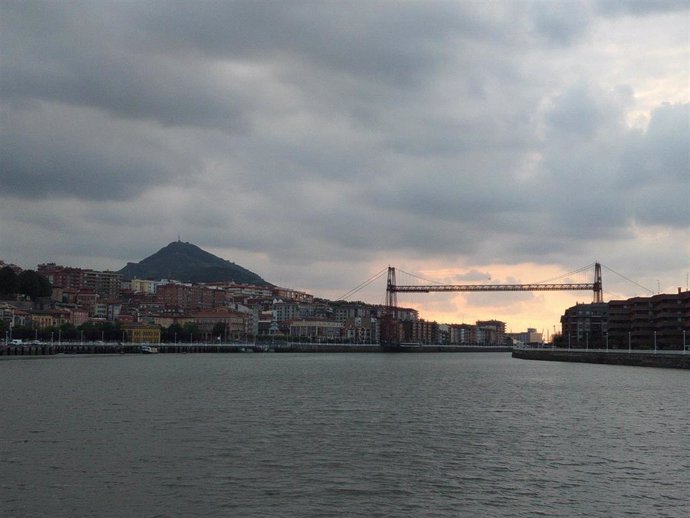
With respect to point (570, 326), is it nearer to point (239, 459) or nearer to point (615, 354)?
point (615, 354)

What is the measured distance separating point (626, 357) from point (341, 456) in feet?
293

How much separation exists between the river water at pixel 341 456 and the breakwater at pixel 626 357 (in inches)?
1975

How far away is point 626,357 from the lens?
107m

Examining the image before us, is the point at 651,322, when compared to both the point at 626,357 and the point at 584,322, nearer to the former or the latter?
the point at 626,357

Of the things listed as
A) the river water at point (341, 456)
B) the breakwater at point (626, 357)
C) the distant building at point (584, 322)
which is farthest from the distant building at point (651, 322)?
the river water at point (341, 456)

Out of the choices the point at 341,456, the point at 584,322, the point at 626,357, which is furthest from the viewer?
the point at 584,322

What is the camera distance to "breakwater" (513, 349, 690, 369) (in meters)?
94.0

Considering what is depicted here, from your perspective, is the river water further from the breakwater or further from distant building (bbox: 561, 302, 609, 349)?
distant building (bbox: 561, 302, 609, 349)

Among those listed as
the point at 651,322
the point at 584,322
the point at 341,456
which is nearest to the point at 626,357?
the point at 651,322

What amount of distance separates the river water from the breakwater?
165ft

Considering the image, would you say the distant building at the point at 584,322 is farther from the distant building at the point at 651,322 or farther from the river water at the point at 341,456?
the river water at the point at 341,456

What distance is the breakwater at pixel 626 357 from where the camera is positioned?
3701 inches

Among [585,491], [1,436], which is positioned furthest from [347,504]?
[1,436]


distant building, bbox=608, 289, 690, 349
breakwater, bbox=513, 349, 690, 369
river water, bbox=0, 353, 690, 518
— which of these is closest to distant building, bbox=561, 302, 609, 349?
distant building, bbox=608, 289, 690, 349
